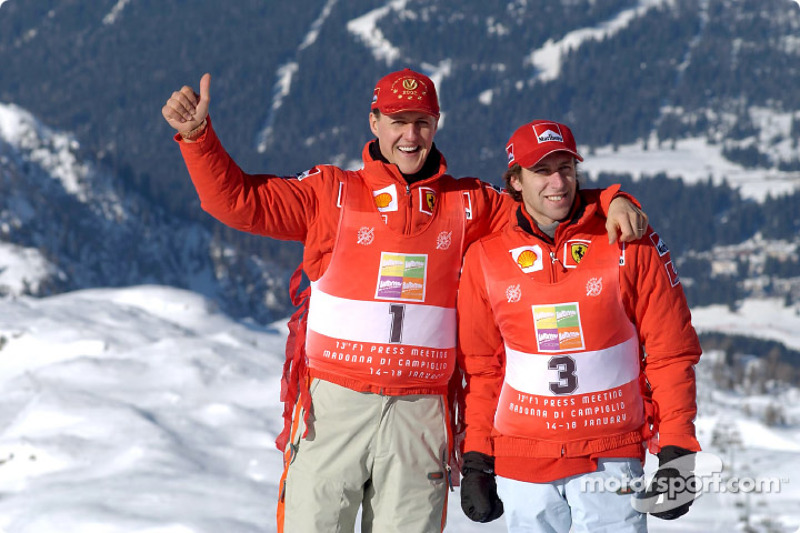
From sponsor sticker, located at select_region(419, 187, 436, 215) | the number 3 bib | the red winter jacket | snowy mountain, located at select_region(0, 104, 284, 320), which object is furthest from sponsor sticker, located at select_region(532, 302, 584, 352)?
snowy mountain, located at select_region(0, 104, 284, 320)

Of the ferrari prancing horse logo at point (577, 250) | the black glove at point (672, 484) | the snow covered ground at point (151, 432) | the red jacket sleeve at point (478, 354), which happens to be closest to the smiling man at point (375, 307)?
the red jacket sleeve at point (478, 354)

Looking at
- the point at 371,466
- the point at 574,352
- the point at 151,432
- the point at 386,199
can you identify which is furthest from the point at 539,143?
the point at 151,432

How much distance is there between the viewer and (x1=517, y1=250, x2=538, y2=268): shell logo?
493 centimetres

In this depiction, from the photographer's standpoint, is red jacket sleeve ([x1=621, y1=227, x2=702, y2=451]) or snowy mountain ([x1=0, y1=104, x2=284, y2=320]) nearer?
red jacket sleeve ([x1=621, y1=227, x2=702, y2=451])

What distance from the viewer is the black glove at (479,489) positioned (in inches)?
190

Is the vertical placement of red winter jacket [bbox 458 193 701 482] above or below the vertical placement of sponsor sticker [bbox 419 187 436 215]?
below

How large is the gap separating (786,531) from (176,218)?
468ft

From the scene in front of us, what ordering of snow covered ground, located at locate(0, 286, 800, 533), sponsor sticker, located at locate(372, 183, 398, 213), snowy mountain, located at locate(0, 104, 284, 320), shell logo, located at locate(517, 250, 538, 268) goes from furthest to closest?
1. snowy mountain, located at locate(0, 104, 284, 320)
2. snow covered ground, located at locate(0, 286, 800, 533)
3. sponsor sticker, located at locate(372, 183, 398, 213)
4. shell logo, located at locate(517, 250, 538, 268)

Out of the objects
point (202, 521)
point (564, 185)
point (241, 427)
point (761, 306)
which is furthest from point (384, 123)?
point (761, 306)

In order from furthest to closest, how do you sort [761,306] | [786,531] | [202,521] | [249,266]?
[761,306]
[249,266]
[786,531]
[202,521]

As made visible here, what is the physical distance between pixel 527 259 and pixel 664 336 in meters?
0.72

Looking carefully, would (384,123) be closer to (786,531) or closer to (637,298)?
(637,298)

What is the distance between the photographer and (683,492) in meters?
4.75

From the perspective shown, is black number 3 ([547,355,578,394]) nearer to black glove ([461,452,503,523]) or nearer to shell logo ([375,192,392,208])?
black glove ([461,452,503,523])
